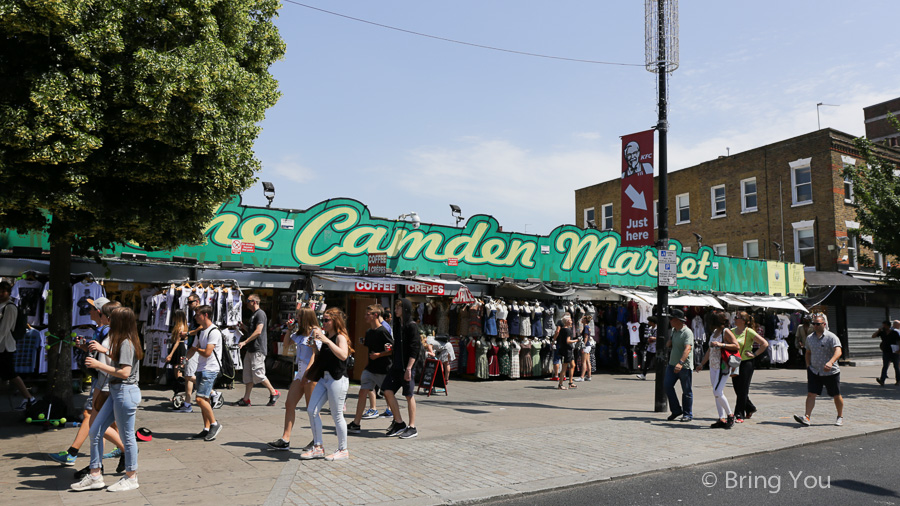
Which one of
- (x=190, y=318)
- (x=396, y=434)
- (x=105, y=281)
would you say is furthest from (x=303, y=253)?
(x=396, y=434)

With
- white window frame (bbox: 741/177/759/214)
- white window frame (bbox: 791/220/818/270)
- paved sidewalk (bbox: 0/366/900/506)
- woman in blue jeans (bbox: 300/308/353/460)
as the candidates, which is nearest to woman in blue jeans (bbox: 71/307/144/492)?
paved sidewalk (bbox: 0/366/900/506)

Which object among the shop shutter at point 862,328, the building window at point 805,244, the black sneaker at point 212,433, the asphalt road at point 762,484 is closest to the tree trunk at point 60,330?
the black sneaker at point 212,433

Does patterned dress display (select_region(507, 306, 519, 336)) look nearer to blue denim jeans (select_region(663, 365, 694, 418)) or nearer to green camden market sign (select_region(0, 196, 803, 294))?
green camden market sign (select_region(0, 196, 803, 294))

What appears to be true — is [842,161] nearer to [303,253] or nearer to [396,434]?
[303,253]

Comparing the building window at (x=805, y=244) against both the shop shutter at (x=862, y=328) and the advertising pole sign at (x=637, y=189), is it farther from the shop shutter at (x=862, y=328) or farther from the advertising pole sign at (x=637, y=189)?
the advertising pole sign at (x=637, y=189)

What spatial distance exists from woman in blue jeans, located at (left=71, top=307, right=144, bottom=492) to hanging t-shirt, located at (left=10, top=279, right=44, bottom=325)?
263 inches

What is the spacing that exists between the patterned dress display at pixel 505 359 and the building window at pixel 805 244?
1769cm

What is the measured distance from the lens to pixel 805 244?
28000mm

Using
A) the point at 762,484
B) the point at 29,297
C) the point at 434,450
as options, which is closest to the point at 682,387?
the point at 762,484

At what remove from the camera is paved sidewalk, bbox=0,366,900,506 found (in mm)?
6125

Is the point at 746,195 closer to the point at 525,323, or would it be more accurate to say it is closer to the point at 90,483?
the point at 525,323

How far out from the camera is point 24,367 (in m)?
11.6

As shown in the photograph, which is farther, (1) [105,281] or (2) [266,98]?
(1) [105,281]

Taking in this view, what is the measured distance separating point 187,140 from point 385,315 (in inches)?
193
